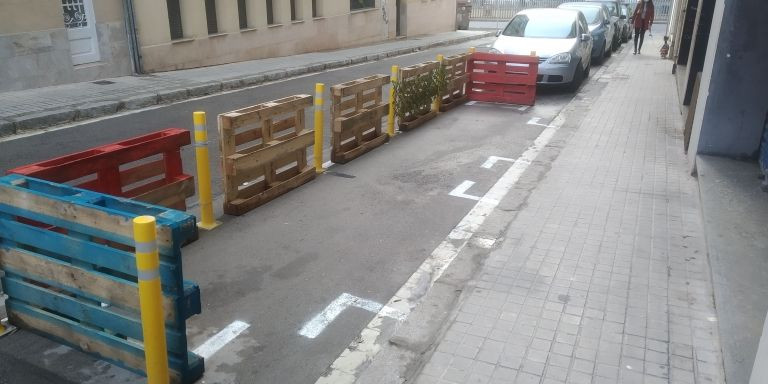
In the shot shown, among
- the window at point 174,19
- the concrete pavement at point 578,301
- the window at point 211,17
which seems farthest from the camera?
the window at point 211,17

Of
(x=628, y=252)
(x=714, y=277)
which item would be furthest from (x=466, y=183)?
(x=714, y=277)

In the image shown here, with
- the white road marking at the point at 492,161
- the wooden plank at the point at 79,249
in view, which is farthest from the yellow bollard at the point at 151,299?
the white road marking at the point at 492,161

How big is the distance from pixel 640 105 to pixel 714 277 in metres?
8.14

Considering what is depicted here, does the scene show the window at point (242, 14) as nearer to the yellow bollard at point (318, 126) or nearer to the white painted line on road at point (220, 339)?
the yellow bollard at point (318, 126)

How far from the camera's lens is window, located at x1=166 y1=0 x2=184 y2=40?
50.0 ft

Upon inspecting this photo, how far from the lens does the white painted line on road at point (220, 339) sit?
3926mm

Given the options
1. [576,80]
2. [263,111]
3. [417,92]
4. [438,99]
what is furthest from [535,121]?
[263,111]

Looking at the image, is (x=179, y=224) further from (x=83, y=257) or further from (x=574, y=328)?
(x=574, y=328)

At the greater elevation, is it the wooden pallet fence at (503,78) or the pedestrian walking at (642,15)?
the pedestrian walking at (642,15)

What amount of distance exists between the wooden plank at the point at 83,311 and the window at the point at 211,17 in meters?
13.6

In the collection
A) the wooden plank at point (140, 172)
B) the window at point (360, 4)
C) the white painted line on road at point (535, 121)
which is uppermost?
the window at point (360, 4)

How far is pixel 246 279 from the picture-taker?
4.92 m

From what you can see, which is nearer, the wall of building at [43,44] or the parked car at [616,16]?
the wall of building at [43,44]

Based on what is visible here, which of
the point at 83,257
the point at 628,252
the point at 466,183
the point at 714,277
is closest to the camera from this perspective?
the point at 83,257
